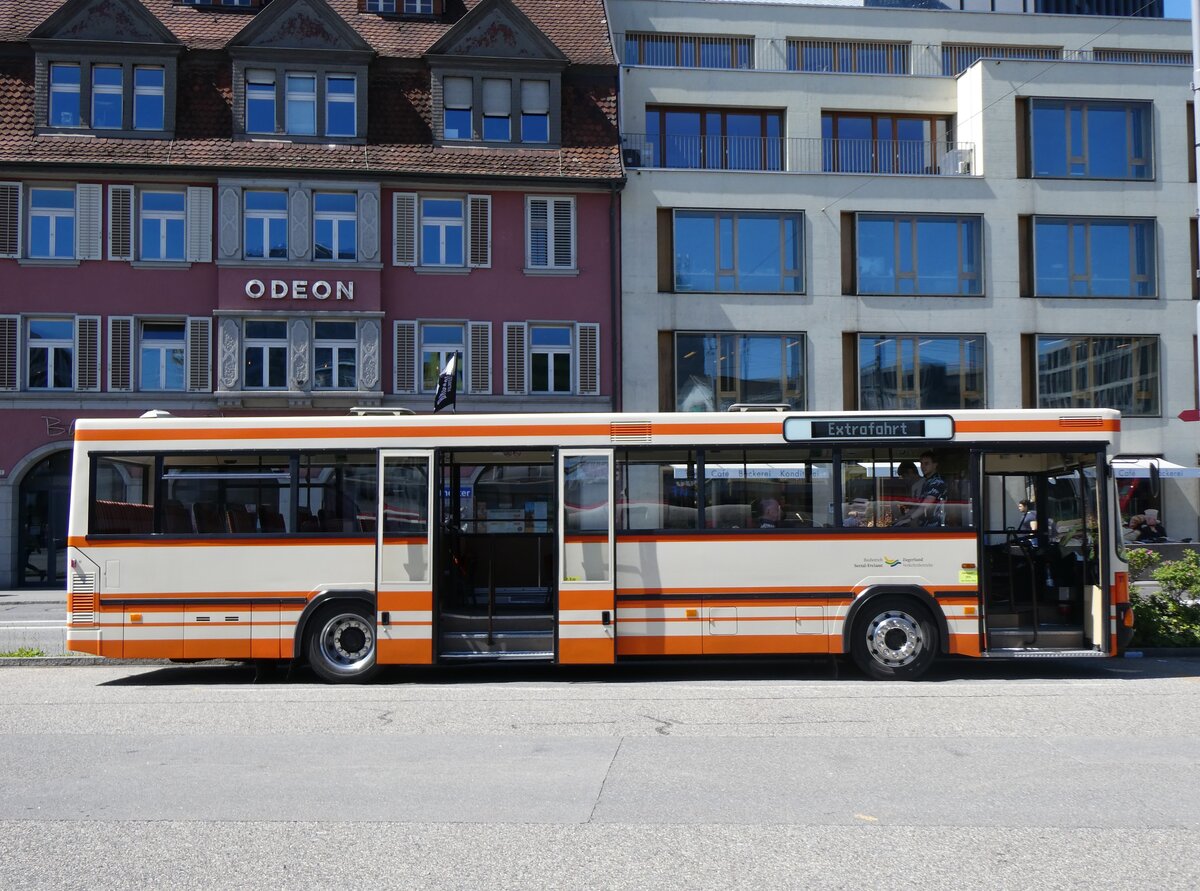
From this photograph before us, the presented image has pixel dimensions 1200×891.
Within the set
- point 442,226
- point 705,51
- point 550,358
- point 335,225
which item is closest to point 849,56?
point 705,51

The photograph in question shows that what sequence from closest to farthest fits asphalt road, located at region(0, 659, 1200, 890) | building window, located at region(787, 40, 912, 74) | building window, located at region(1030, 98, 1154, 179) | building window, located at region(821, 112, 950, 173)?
asphalt road, located at region(0, 659, 1200, 890)
building window, located at region(1030, 98, 1154, 179)
building window, located at region(821, 112, 950, 173)
building window, located at region(787, 40, 912, 74)

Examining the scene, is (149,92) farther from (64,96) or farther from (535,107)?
(535,107)

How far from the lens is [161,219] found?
98.4 ft

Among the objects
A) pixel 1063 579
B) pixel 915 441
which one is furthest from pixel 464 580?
pixel 1063 579

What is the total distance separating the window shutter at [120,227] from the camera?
2970cm

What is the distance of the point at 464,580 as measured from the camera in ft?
46.0

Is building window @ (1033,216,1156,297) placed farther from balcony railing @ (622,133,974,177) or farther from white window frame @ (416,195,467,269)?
white window frame @ (416,195,467,269)

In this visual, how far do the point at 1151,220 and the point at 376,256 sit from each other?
1966cm

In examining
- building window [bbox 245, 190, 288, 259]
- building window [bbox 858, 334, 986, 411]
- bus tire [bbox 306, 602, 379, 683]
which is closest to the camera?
bus tire [bbox 306, 602, 379, 683]

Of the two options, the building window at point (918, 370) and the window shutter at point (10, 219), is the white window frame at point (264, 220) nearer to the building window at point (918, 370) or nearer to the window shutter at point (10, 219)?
the window shutter at point (10, 219)

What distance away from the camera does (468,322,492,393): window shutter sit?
30703 millimetres

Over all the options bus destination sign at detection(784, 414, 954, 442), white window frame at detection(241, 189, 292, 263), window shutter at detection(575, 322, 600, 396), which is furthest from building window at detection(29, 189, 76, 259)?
bus destination sign at detection(784, 414, 954, 442)

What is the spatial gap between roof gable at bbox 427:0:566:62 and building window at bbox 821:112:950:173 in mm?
7533

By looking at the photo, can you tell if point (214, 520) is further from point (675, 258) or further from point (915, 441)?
point (675, 258)
